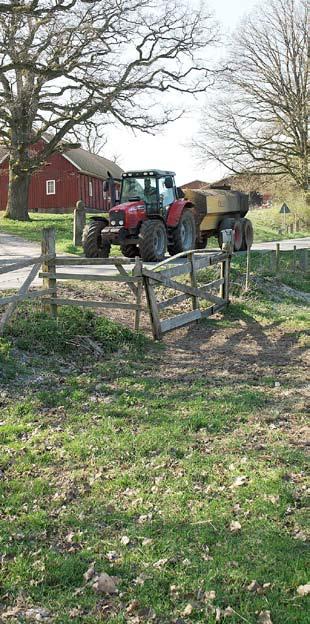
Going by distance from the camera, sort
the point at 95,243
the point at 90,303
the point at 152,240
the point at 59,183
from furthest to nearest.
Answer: the point at 59,183
the point at 95,243
the point at 152,240
the point at 90,303

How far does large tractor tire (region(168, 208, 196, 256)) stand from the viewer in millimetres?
17828

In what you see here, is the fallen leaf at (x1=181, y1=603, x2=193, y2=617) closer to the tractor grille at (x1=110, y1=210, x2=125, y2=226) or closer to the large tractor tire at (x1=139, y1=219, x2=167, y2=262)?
the large tractor tire at (x1=139, y1=219, x2=167, y2=262)

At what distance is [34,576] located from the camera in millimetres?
4227

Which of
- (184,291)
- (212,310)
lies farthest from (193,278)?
(212,310)

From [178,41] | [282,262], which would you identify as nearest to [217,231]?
[282,262]

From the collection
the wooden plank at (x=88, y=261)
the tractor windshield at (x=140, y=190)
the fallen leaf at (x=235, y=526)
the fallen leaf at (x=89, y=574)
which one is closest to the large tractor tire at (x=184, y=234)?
the tractor windshield at (x=140, y=190)

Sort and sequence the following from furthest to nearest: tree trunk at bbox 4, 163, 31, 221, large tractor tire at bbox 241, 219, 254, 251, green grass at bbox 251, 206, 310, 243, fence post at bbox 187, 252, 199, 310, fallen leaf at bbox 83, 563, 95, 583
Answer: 1. green grass at bbox 251, 206, 310, 243
2. tree trunk at bbox 4, 163, 31, 221
3. large tractor tire at bbox 241, 219, 254, 251
4. fence post at bbox 187, 252, 199, 310
5. fallen leaf at bbox 83, 563, 95, 583

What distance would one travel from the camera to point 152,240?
1625 centimetres

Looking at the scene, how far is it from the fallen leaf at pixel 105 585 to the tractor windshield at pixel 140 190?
1362cm

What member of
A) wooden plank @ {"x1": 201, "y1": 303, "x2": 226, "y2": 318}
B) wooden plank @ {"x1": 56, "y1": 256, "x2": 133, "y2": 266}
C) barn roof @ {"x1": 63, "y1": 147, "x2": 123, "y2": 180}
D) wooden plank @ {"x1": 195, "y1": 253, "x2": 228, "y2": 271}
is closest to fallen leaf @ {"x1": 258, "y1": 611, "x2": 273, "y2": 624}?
wooden plank @ {"x1": 56, "y1": 256, "x2": 133, "y2": 266}

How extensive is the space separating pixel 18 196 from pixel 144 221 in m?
18.0

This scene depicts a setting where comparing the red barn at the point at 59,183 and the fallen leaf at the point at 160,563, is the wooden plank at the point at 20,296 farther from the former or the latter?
the red barn at the point at 59,183

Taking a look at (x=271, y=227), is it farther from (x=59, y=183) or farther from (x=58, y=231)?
(x=58, y=231)

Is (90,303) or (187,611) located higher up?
(90,303)
